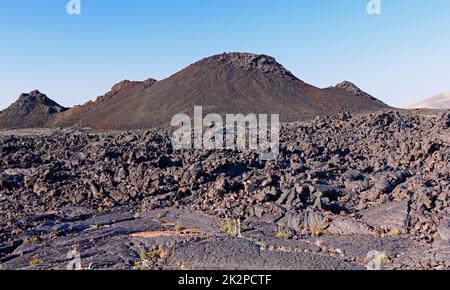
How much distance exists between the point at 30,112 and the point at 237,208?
50678 millimetres

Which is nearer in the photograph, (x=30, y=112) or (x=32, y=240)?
(x=32, y=240)

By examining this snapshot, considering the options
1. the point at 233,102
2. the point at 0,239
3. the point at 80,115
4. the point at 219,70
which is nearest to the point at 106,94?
→ the point at 80,115

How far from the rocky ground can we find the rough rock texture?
35949 mm

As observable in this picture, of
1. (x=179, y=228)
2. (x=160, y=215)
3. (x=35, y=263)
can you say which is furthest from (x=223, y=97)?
(x=35, y=263)

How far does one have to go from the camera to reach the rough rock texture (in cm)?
5516

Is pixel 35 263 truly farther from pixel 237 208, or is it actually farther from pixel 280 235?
pixel 237 208

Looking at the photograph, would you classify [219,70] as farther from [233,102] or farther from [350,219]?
[350,219]

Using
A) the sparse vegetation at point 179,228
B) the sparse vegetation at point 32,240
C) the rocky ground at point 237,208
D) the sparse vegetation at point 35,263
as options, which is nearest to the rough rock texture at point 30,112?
the rocky ground at point 237,208

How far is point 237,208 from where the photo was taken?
1317 centimetres

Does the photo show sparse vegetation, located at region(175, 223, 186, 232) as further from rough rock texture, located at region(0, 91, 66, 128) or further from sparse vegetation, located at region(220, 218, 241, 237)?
rough rock texture, located at region(0, 91, 66, 128)

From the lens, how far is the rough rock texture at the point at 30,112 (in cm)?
5516

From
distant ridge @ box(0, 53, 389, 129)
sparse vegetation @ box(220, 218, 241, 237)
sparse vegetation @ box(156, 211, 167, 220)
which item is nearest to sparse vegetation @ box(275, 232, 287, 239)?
sparse vegetation @ box(220, 218, 241, 237)

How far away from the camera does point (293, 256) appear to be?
31.6 feet

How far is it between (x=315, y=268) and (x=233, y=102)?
38.5 m
